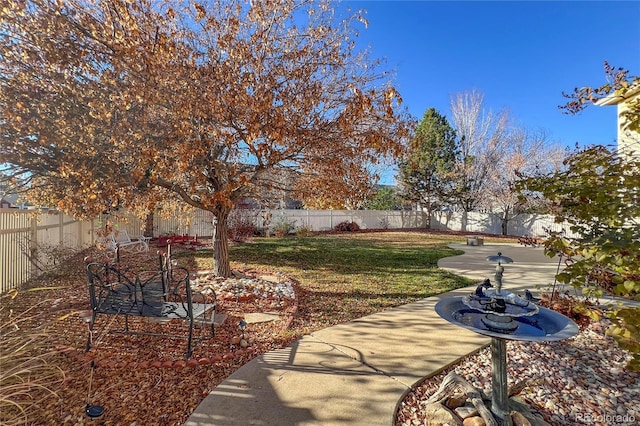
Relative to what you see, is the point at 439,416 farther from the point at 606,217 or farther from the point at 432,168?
the point at 432,168

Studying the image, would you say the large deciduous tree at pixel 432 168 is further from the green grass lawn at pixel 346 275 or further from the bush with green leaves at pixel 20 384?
the bush with green leaves at pixel 20 384

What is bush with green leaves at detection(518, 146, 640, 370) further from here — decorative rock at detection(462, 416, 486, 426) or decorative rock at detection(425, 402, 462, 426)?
decorative rock at detection(425, 402, 462, 426)

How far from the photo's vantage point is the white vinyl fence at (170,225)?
553 cm

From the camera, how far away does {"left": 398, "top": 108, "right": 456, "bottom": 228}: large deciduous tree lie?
2384cm

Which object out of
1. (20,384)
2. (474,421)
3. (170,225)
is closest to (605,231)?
(474,421)

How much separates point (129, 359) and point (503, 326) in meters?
3.41

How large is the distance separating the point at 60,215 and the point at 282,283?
19.6 feet

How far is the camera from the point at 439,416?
89.0 inches

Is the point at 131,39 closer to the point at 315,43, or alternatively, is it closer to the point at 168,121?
the point at 168,121

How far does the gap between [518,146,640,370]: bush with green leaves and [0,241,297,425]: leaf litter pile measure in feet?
9.44

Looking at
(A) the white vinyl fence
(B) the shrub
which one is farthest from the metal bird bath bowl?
(B) the shrub

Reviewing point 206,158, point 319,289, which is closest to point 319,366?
point 319,289

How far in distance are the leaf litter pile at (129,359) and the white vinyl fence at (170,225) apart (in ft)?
3.31

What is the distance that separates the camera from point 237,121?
15.6 feet
